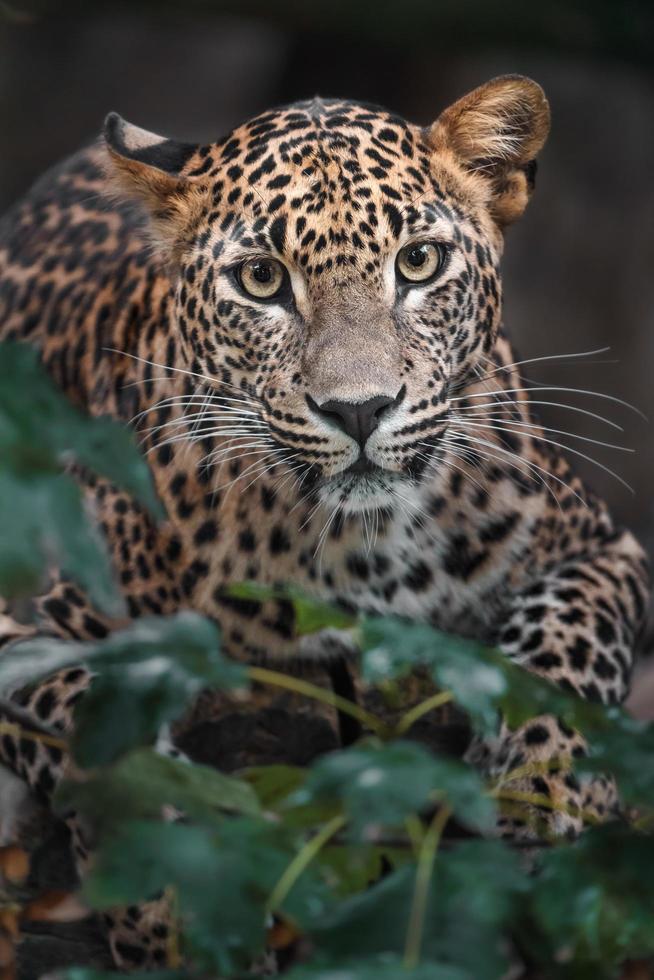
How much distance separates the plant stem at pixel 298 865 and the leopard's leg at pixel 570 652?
2.84m

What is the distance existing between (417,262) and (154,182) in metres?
1.09

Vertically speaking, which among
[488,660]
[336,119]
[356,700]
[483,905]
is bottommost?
[356,700]

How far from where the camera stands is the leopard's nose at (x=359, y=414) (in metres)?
5.29

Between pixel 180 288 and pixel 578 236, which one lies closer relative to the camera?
pixel 180 288

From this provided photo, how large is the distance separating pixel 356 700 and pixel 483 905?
383 centimetres

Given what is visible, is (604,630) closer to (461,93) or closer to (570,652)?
(570,652)

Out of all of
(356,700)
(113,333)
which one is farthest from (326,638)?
(113,333)

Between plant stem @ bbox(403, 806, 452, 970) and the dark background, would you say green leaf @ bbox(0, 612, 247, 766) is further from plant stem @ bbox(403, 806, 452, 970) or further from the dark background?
the dark background

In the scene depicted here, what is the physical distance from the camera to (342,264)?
561 centimetres

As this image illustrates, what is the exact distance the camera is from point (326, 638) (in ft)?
21.0

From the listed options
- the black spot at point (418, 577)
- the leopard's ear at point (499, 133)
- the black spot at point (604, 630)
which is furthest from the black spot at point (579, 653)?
the leopard's ear at point (499, 133)

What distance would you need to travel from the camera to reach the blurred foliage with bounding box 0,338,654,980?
2.84 m

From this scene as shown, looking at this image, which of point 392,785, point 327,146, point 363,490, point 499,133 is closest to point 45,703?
point 363,490

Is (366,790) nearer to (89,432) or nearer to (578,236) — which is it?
(89,432)
